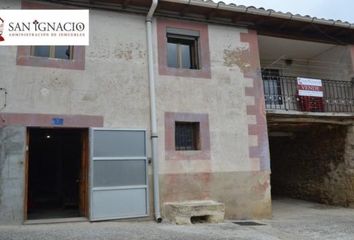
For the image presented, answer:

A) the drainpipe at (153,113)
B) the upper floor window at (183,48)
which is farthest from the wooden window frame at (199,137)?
the upper floor window at (183,48)

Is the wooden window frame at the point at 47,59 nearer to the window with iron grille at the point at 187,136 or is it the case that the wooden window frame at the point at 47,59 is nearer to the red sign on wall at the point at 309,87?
the window with iron grille at the point at 187,136

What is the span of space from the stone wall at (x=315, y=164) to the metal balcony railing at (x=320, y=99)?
28.7 inches

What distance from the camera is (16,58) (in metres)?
7.68

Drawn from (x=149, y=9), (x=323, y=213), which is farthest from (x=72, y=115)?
(x=323, y=213)

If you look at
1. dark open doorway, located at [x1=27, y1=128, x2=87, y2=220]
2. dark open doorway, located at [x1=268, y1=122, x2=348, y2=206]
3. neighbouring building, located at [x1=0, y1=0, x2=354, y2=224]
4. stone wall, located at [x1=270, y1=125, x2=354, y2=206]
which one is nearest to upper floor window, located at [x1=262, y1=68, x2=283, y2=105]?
neighbouring building, located at [x1=0, y1=0, x2=354, y2=224]

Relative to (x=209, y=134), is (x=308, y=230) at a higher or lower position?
lower

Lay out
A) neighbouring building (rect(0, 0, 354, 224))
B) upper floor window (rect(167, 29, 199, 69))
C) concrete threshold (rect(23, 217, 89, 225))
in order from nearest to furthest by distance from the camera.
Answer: concrete threshold (rect(23, 217, 89, 225)) → neighbouring building (rect(0, 0, 354, 224)) → upper floor window (rect(167, 29, 199, 69))

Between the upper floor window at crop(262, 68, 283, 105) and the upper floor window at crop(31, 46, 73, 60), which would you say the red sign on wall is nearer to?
the upper floor window at crop(262, 68, 283, 105)

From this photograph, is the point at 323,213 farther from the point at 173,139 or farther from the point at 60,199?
the point at 60,199

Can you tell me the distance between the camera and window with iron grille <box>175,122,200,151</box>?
29.2 feet

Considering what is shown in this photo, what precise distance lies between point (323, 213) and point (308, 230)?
3.06m

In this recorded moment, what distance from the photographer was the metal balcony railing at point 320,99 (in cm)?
1091

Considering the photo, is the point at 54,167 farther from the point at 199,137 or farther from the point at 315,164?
the point at 315,164

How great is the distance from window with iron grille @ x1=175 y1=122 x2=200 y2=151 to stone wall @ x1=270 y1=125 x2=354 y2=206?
455 cm
